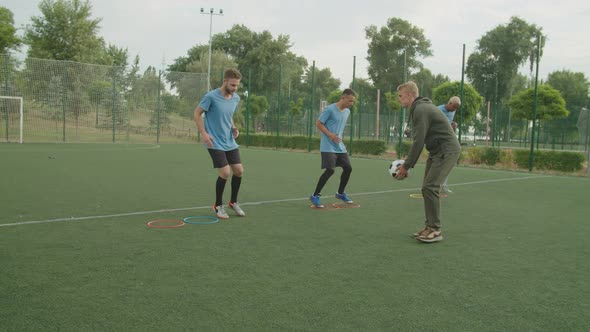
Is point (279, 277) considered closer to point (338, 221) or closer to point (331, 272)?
point (331, 272)

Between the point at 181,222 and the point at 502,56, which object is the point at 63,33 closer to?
the point at 181,222

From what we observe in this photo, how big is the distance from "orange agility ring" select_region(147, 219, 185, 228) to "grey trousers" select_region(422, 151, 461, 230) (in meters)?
2.71

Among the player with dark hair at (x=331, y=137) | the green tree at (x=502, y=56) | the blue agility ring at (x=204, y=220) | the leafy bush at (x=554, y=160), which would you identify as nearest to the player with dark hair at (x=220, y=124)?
the blue agility ring at (x=204, y=220)

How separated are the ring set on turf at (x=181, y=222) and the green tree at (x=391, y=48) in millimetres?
61042

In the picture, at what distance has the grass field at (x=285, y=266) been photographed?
3.00m

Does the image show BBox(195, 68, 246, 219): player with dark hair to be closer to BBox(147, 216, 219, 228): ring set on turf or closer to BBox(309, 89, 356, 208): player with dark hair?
BBox(147, 216, 219, 228): ring set on turf

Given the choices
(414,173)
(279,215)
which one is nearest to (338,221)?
(279,215)

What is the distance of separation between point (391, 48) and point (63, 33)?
1645 inches

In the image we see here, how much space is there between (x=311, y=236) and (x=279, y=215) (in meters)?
1.29

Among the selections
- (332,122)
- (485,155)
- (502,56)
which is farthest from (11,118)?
(502,56)

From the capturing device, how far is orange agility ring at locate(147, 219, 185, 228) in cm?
556

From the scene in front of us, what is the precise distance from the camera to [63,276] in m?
3.65

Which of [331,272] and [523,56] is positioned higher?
[523,56]

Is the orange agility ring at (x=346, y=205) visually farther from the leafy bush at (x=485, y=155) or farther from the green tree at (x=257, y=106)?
the green tree at (x=257, y=106)
